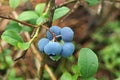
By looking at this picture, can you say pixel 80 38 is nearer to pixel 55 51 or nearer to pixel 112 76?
pixel 112 76

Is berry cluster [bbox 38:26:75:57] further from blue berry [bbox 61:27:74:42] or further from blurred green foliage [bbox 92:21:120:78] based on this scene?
blurred green foliage [bbox 92:21:120:78]

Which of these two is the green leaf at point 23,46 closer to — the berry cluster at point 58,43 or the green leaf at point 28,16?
the berry cluster at point 58,43

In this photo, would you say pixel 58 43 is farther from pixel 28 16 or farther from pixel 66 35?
pixel 28 16

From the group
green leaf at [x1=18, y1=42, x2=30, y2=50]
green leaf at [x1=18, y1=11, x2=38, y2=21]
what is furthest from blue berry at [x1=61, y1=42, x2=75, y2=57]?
green leaf at [x1=18, y1=11, x2=38, y2=21]

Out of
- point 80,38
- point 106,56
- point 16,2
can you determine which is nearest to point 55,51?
point 16,2

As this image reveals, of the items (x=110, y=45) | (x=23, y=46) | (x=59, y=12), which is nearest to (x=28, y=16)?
(x=59, y=12)

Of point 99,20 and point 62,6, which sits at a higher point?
point 62,6
